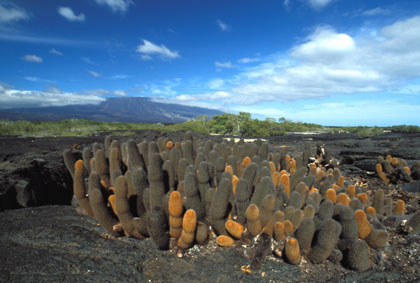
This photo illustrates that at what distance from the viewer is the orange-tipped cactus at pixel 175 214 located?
2.67 m

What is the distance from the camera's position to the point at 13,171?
4.26 metres

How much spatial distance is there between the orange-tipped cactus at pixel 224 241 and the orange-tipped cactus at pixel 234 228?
67mm

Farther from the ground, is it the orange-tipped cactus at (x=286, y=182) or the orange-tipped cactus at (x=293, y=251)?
the orange-tipped cactus at (x=286, y=182)

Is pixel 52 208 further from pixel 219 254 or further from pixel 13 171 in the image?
pixel 219 254

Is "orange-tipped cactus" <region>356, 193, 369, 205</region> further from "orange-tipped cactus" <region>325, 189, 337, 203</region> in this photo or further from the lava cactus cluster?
"orange-tipped cactus" <region>325, 189, 337, 203</region>

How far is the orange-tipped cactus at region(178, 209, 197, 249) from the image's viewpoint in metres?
2.66

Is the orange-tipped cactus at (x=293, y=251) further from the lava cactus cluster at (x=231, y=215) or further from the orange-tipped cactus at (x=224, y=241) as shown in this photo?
the orange-tipped cactus at (x=224, y=241)

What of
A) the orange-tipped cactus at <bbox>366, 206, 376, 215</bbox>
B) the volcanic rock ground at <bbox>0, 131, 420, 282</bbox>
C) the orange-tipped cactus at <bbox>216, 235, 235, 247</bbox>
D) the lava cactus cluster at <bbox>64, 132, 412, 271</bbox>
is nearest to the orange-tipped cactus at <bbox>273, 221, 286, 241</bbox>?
the lava cactus cluster at <bbox>64, 132, 412, 271</bbox>

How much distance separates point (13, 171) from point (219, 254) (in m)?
3.91

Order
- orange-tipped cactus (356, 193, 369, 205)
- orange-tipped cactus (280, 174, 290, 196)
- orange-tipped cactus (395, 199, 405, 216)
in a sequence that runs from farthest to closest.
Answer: orange-tipped cactus (395, 199, 405, 216) → orange-tipped cactus (356, 193, 369, 205) → orange-tipped cactus (280, 174, 290, 196)

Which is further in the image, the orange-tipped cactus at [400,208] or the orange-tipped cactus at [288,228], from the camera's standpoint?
the orange-tipped cactus at [400,208]

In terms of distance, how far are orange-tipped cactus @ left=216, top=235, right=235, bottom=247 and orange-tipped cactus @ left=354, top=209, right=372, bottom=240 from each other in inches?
56.6

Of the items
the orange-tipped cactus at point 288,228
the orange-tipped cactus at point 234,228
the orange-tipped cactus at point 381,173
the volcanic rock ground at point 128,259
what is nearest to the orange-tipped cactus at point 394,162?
the orange-tipped cactus at point 381,173

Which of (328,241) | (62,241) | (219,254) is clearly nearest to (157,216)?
(219,254)
